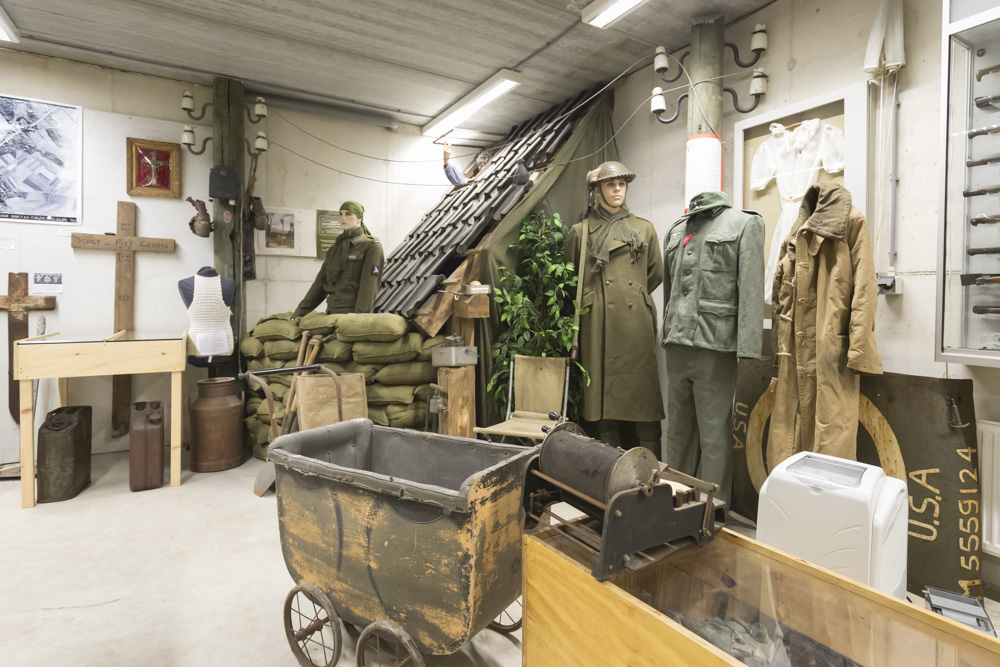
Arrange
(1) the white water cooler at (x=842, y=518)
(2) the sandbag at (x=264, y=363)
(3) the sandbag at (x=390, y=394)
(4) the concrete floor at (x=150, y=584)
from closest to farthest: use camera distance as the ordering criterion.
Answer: (1) the white water cooler at (x=842, y=518) < (4) the concrete floor at (x=150, y=584) < (3) the sandbag at (x=390, y=394) < (2) the sandbag at (x=264, y=363)

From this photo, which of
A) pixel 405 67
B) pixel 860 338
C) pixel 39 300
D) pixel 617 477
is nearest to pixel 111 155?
pixel 39 300

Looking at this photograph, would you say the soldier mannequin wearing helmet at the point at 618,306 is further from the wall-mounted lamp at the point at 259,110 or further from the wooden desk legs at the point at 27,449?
the wooden desk legs at the point at 27,449

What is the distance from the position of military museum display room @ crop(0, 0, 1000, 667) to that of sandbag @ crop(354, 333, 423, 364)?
0.12ft

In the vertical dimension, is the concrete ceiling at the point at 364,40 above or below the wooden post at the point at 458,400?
above

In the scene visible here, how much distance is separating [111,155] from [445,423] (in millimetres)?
3923

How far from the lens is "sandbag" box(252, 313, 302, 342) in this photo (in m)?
4.54

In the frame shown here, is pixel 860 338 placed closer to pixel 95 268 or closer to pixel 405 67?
pixel 405 67

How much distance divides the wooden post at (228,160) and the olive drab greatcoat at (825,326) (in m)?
4.57

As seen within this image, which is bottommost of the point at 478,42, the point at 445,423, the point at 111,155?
the point at 445,423

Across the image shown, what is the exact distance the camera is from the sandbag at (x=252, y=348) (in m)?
4.88

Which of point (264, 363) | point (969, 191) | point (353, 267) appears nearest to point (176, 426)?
point (264, 363)

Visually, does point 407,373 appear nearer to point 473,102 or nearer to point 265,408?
point 265,408

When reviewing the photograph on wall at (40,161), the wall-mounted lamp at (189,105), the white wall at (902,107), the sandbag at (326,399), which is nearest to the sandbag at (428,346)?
the sandbag at (326,399)

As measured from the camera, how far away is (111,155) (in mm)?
4934
